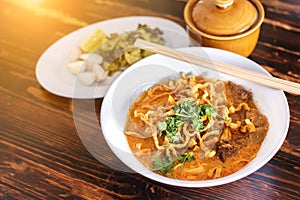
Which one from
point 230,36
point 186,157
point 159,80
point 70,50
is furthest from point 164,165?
point 70,50

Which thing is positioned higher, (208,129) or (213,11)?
A: (213,11)

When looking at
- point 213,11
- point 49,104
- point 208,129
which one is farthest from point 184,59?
point 49,104

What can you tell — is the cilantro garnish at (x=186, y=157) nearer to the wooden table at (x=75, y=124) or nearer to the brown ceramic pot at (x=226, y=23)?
the wooden table at (x=75, y=124)

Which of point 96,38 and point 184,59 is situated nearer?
point 184,59

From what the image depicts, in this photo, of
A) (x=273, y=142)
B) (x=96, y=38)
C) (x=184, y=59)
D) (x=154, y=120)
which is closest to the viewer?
(x=273, y=142)

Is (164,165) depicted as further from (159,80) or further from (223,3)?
(223,3)

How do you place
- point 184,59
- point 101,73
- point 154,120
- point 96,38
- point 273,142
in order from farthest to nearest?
point 96,38 → point 101,73 → point 184,59 → point 154,120 → point 273,142

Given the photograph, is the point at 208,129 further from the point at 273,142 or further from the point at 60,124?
the point at 60,124

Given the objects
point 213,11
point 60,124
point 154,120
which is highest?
point 213,11
